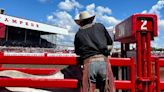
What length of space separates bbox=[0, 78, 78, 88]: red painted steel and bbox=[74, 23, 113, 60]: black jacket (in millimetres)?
401

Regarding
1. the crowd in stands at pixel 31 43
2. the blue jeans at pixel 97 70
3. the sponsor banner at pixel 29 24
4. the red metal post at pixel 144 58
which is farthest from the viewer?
the crowd in stands at pixel 31 43

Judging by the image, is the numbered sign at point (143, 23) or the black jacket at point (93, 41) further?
the numbered sign at point (143, 23)

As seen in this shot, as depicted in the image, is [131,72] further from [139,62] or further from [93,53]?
[93,53]

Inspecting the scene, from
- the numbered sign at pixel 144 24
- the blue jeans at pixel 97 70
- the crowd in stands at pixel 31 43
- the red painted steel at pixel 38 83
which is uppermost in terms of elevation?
the crowd in stands at pixel 31 43

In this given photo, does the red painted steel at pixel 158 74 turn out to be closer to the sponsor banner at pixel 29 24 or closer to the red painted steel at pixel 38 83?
the red painted steel at pixel 38 83

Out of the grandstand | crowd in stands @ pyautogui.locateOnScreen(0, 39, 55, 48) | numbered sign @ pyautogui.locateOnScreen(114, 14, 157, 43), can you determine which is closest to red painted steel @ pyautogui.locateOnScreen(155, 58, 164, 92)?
numbered sign @ pyautogui.locateOnScreen(114, 14, 157, 43)

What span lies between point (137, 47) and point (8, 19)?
5349cm

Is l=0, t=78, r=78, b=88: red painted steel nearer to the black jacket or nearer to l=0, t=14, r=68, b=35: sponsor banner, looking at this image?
the black jacket

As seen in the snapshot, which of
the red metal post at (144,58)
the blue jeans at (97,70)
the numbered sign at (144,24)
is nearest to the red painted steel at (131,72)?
the red metal post at (144,58)

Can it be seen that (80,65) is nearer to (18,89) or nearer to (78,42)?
(78,42)

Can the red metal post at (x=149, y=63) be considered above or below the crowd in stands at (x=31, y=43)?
below

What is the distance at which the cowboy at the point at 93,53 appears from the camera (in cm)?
438

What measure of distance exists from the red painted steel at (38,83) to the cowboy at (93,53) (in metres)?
0.25

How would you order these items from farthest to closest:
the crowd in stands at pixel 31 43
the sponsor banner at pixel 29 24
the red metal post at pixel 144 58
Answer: the crowd in stands at pixel 31 43
the sponsor banner at pixel 29 24
the red metal post at pixel 144 58
